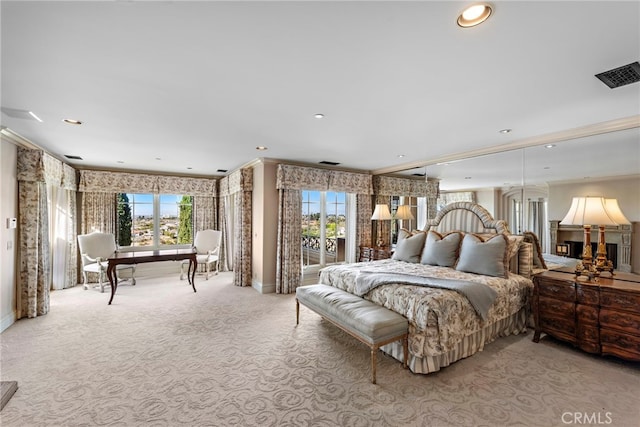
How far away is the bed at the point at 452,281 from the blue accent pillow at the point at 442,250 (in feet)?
0.04

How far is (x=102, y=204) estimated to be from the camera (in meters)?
6.01

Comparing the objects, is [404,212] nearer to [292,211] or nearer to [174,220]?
[292,211]

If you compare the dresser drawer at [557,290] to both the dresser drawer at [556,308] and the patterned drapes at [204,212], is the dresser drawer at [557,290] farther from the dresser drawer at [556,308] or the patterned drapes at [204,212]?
the patterned drapes at [204,212]

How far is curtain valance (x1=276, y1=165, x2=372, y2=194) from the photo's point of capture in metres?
5.11

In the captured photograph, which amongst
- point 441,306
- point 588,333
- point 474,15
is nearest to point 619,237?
point 588,333

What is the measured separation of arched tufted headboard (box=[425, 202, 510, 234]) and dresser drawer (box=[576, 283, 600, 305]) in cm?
113

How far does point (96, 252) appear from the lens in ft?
17.8

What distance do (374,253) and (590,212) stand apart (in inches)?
129

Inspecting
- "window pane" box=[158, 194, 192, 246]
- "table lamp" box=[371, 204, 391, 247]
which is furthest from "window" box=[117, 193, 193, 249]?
"table lamp" box=[371, 204, 391, 247]

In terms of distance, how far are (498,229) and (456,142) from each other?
53.0 inches

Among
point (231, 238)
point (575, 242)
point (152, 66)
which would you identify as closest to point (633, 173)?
point (575, 242)

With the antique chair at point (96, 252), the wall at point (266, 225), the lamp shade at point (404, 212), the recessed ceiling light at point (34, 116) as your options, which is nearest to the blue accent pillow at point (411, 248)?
the lamp shade at point (404, 212)

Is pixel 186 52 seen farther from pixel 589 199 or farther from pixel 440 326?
pixel 589 199

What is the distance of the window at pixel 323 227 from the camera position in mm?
5762
